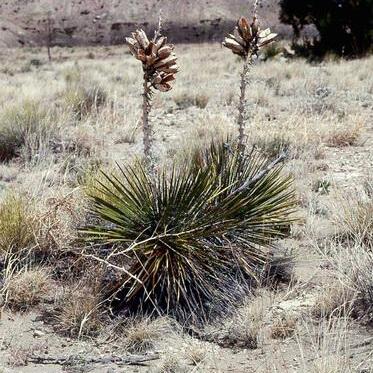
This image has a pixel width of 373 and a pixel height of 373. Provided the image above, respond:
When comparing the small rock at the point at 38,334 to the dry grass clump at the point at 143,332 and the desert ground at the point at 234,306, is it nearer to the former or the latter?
the desert ground at the point at 234,306

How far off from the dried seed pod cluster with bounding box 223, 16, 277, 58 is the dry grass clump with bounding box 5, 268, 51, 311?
76.2 inches

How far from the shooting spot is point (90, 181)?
5004mm

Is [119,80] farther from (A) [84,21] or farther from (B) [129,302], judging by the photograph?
(A) [84,21]

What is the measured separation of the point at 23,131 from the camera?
333 inches

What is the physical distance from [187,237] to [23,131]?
16.5ft

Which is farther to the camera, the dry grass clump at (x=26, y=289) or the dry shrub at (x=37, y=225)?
the dry shrub at (x=37, y=225)

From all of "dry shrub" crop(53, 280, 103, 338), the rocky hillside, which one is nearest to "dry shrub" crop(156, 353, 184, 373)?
"dry shrub" crop(53, 280, 103, 338)

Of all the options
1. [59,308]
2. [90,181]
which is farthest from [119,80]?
[59,308]

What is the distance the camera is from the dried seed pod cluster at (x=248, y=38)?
4.35 meters

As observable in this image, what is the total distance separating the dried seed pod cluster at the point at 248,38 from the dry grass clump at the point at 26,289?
1936 millimetres

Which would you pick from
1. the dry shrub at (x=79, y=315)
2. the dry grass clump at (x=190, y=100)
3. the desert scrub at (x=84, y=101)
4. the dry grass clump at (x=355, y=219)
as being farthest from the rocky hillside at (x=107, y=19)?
the dry shrub at (x=79, y=315)

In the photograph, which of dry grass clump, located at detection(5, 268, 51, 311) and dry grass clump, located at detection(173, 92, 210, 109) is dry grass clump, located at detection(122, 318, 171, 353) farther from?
dry grass clump, located at detection(173, 92, 210, 109)

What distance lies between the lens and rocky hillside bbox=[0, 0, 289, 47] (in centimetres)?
5919

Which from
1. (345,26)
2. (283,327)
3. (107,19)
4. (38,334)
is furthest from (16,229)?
(107,19)
